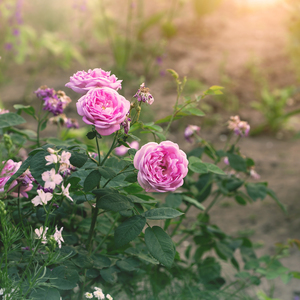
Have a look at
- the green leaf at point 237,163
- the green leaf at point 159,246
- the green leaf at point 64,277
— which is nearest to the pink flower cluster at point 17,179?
the green leaf at point 64,277

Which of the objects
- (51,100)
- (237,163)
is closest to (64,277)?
(51,100)

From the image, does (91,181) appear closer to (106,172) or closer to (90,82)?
(106,172)

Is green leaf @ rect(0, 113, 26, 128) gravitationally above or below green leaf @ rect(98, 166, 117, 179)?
below

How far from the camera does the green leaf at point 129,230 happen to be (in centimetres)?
82

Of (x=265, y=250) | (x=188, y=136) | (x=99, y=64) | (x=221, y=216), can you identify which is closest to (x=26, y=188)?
(x=188, y=136)

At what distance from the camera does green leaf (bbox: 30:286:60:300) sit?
828 mm

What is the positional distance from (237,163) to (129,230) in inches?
22.8

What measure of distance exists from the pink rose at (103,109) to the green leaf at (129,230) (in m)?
0.23

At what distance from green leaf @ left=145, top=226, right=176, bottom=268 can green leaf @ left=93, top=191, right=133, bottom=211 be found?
86mm

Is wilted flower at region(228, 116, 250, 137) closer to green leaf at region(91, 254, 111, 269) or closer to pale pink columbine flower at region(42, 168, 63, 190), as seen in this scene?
green leaf at region(91, 254, 111, 269)

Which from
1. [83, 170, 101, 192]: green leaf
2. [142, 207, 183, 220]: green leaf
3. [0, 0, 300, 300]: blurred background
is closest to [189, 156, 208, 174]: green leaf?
[142, 207, 183, 220]: green leaf

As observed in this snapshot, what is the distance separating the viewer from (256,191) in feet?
4.26

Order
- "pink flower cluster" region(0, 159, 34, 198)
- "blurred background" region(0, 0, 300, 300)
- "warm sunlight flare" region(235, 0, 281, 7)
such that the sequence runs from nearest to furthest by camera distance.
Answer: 1. "pink flower cluster" region(0, 159, 34, 198)
2. "blurred background" region(0, 0, 300, 300)
3. "warm sunlight flare" region(235, 0, 281, 7)

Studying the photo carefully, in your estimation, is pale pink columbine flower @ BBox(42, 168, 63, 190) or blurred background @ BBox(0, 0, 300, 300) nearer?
pale pink columbine flower @ BBox(42, 168, 63, 190)
